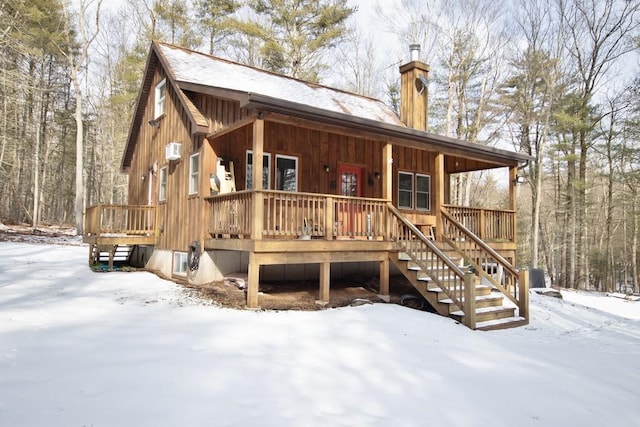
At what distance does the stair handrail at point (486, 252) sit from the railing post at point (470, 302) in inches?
68.3

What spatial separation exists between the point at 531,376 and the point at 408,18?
23.2 meters

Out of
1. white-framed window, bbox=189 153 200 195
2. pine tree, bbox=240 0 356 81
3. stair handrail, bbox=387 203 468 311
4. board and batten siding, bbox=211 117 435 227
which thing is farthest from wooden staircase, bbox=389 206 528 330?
pine tree, bbox=240 0 356 81

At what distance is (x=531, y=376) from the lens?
15.5ft

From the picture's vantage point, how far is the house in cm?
772

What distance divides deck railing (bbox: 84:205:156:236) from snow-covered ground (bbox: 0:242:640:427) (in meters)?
3.59

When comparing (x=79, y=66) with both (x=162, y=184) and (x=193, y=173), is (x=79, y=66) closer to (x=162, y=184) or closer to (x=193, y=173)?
(x=162, y=184)

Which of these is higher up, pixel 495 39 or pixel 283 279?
pixel 495 39

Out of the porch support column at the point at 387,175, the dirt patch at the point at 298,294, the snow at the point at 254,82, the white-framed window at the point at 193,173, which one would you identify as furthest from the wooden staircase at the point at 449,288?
the white-framed window at the point at 193,173

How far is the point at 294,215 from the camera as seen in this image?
818 centimetres

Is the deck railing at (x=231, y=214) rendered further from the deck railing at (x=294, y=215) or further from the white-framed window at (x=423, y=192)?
the white-framed window at (x=423, y=192)

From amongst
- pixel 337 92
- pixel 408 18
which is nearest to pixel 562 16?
pixel 408 18

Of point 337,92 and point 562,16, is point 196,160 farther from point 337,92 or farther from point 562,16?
point 562,16

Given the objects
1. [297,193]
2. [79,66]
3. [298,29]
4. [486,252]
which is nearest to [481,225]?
[486,252]

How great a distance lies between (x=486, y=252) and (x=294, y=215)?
444 cm
